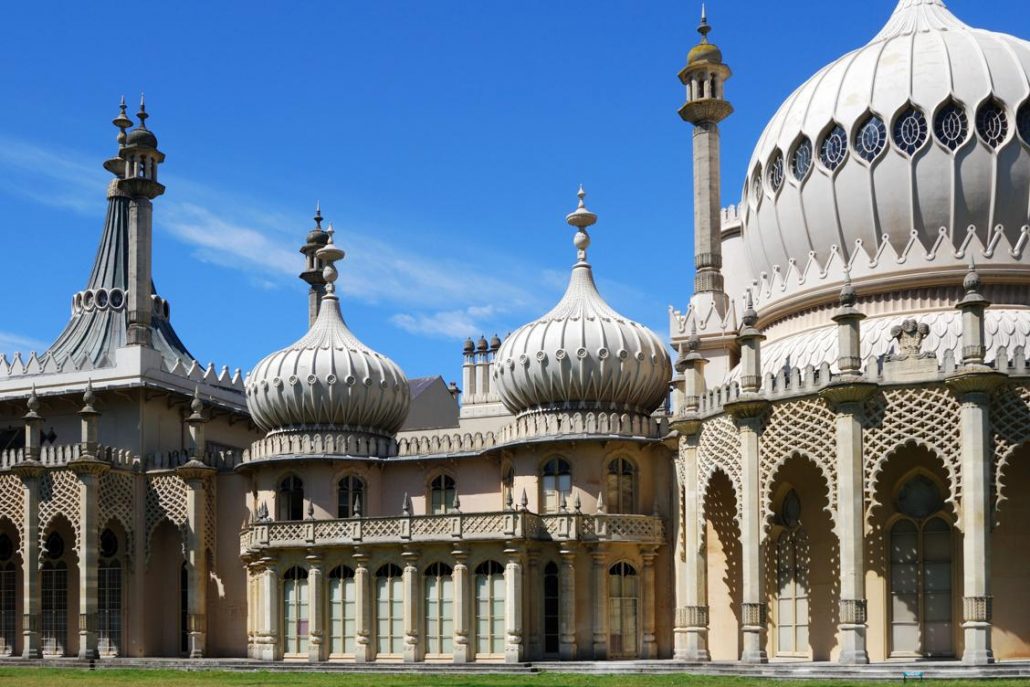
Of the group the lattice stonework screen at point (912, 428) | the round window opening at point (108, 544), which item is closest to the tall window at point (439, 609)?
the lattice stonework screen at point (912, 428)

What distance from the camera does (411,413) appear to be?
57.0m

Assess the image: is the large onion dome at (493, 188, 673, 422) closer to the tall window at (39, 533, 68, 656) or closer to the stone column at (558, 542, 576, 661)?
the stone column at (558, 542, 576, 661)

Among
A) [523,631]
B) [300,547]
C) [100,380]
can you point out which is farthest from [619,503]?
[100,380]

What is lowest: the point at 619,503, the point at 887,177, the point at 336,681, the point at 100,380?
the point at 336,681

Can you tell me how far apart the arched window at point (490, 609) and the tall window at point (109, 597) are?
1262cm

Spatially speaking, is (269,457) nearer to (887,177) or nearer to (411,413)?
(411,413)

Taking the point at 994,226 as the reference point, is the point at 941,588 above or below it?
below

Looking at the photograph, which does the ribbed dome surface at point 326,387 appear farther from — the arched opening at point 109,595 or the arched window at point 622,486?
the arched window at point 622,486

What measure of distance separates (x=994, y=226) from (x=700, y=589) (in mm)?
10662

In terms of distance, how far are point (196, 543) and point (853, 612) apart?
67.6 feet

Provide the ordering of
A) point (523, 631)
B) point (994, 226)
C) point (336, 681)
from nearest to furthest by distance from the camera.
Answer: point (336, 681)
point (994, 226)
point (523, 631)

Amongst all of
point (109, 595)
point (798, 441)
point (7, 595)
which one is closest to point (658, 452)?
point (798, 441)

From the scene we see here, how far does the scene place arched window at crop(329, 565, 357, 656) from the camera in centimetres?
4106

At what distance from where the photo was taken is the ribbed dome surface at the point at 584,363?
4106cm
